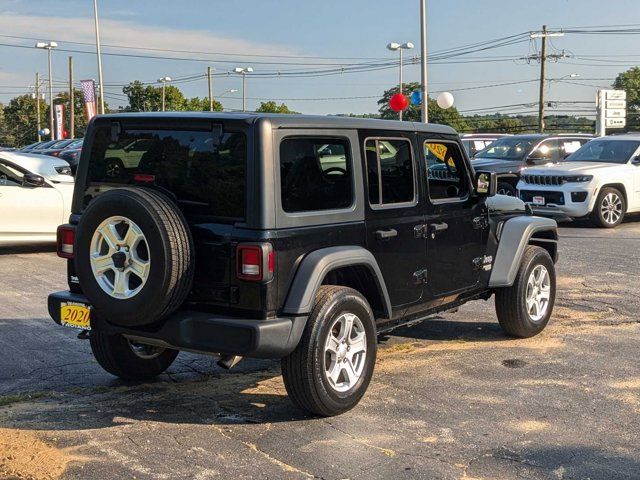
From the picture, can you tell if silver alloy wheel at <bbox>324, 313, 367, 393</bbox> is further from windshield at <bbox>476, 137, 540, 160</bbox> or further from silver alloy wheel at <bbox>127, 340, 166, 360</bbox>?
windshield at <bbox>476, 137, 540, 160</bbox>

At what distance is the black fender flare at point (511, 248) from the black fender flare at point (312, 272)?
A: 1988mm

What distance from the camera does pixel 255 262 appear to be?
4363 millimetres

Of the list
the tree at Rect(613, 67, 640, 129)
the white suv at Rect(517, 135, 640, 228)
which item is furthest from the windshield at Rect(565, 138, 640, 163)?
the tree at Rect(613, 67, 640, 129)

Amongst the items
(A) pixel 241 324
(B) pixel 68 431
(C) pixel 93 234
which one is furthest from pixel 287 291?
(B) pixel 68 431

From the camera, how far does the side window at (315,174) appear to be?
4625 millimetres

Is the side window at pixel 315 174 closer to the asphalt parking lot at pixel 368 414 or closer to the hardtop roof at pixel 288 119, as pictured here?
the hardtop roof at pixel 288 119

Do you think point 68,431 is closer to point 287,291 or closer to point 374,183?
point 287,291

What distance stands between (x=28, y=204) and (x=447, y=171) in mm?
7345

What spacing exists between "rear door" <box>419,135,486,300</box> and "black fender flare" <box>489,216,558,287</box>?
251mm

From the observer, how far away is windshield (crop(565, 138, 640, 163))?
15781 mm

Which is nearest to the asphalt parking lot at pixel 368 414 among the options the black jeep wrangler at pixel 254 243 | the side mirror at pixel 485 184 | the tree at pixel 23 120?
the black jeep wrangler at pixel 254 243

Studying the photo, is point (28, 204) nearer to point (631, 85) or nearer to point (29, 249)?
point (29, 249)

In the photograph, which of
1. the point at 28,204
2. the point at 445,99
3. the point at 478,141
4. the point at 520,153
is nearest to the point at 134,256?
the point at 28,204

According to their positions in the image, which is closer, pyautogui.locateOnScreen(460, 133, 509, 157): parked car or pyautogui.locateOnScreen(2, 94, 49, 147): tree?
pyautogui.locateOnScreen(460, 133, 509, 157): parked car
